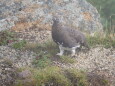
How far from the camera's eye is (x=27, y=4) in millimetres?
12398

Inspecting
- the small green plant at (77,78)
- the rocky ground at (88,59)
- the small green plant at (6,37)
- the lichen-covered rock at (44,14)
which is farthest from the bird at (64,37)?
the lichen-covered rock at (44,14)

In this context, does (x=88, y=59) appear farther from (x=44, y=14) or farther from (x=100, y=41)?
(x=44, y=14)

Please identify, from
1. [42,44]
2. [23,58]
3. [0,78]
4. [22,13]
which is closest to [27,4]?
[22,13]

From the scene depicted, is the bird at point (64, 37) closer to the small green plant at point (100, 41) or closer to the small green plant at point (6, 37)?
the small green plant at point (100, 41)

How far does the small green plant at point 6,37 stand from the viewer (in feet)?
34.9

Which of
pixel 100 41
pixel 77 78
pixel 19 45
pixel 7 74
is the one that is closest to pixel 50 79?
pixel 77 78

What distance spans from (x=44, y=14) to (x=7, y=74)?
4.16 meters

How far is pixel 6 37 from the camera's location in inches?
428

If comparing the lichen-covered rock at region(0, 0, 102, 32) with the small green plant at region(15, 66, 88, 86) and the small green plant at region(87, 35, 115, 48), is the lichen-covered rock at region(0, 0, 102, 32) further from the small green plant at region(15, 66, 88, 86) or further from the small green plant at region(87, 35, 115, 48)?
the small green plant at region(15, 66, 88, 86)

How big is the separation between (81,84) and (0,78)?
1.71 meters

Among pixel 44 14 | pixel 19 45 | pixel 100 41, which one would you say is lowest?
pixel 100 41

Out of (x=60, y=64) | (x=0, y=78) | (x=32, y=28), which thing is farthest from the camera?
(x=32, y=28)

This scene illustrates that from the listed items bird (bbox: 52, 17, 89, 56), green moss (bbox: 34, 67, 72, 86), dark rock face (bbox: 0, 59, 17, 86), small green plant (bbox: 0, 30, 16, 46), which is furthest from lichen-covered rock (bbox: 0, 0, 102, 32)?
green moss (bbox: 34, 67, 72, 86)

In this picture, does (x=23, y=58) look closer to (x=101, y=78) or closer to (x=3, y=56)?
(x=3, y=56)
